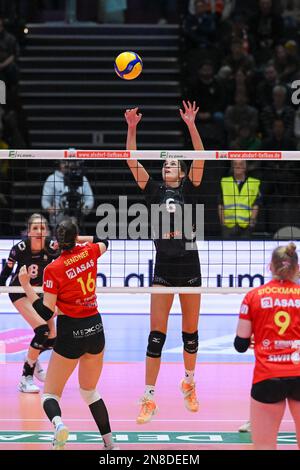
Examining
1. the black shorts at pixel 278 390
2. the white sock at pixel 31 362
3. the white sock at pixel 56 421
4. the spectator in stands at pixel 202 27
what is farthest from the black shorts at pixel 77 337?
the spectator in stands at pixel 202 27

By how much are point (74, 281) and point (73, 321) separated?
347mm

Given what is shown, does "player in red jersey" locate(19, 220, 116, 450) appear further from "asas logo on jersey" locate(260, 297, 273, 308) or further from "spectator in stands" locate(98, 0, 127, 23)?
"spectator in stands" locate(98, 0, 127, 23)

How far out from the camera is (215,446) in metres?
9.17

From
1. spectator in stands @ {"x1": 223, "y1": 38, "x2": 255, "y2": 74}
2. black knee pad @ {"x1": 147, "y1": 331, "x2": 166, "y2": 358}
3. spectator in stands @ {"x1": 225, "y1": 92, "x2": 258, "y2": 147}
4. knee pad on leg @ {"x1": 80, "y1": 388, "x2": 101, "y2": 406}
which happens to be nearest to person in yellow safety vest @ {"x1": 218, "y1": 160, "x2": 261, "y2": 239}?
spectator in stands @ {"x1": 225, "y1": 92, "x2": 258, "y2": 147}

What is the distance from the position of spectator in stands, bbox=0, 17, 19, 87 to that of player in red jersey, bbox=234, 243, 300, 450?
46.6 ft

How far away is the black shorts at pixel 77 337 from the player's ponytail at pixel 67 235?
61 centimetres

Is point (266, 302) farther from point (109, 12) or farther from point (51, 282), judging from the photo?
point (109, 12)

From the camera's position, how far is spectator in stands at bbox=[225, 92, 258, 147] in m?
19.4

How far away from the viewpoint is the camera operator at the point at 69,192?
53.1 ft

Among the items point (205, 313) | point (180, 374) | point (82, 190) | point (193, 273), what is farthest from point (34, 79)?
point (193, 273)

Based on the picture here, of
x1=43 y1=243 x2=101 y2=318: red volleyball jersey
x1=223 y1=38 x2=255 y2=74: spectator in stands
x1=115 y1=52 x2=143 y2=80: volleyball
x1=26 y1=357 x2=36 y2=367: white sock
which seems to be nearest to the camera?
x1=43 y1=243 x2=101 y2=318: red volleyball jersey

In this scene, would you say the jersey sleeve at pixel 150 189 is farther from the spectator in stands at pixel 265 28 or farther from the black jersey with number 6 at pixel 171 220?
the spectator in stands at pixel 265 28

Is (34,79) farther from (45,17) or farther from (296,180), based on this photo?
(296,180)
